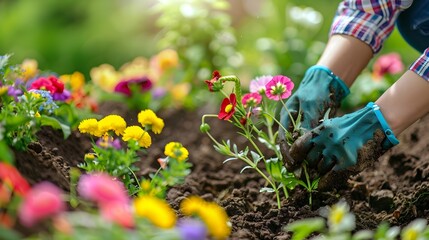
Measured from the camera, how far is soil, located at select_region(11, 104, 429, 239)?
168 centimetres

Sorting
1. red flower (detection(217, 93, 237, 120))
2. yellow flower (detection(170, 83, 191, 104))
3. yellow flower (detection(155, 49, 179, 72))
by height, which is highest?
yellow flower (detection(155, 49, 179, 72))

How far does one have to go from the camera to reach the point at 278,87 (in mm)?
1799

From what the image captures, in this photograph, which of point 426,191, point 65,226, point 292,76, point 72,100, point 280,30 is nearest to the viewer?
point 65,226

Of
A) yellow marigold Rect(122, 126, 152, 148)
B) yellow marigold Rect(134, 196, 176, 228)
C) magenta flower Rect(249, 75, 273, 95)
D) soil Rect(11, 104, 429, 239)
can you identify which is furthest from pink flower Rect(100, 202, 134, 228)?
magenta flower Rect(249, 75, 273, 95)

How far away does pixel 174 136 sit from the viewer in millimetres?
2844

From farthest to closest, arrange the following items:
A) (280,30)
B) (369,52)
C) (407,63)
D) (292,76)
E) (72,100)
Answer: (280,30) → (407,63) → (292,76) → (72,100) → (369,52)

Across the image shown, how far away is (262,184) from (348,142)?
569 mm

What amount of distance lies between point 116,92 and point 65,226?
1969mm

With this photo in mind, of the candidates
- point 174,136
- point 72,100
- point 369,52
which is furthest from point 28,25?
point 369,52

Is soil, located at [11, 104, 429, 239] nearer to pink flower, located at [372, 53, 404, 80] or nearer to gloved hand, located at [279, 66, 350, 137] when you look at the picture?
gloved hand, located at [279, 66, 350, 137]

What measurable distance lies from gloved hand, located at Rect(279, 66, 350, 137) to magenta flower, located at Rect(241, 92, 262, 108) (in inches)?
4.0

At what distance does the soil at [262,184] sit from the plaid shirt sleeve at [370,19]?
40cm

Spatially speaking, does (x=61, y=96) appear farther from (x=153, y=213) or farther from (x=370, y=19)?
(x=153, y=213)

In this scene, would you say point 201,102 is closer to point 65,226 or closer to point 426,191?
point 426,191
